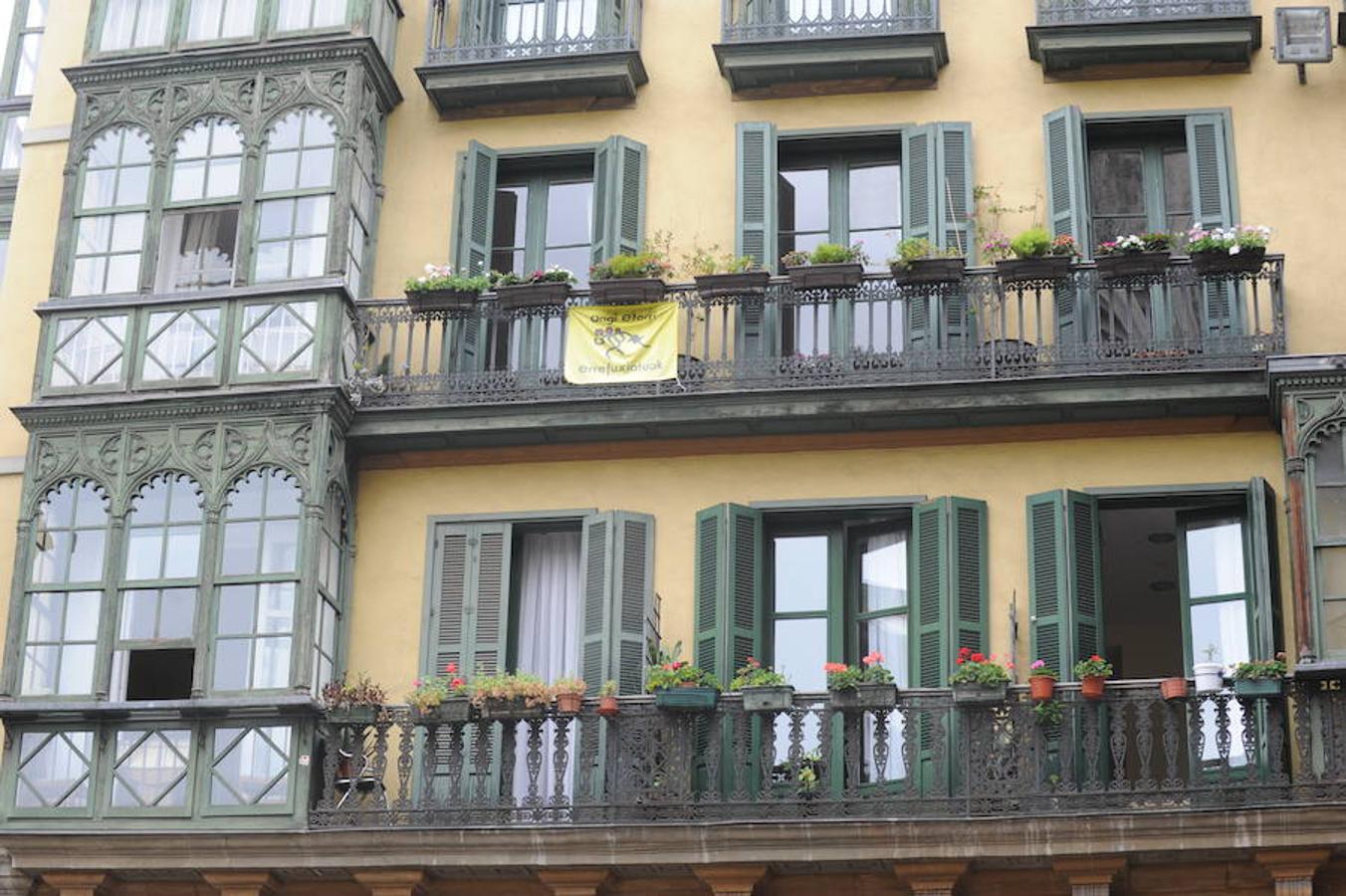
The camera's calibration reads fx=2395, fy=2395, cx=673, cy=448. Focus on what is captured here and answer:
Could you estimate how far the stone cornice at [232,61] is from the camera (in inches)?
825

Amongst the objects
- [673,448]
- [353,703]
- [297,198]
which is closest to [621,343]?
[673,448]

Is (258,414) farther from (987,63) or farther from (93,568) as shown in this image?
(987,63)

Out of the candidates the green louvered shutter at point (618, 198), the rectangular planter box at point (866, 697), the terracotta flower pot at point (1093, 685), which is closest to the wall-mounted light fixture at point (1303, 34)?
the green louvered shutter at point (618, 198)

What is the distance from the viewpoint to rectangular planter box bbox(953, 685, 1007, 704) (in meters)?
17.9

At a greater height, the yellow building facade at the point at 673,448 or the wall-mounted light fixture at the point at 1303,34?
the wall-mounted light fixture at the point at 1303,34

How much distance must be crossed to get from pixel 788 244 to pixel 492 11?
11.8 feet

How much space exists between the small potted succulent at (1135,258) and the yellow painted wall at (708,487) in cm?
135

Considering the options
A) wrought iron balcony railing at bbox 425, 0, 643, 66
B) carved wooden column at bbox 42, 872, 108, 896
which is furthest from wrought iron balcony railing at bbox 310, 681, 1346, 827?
wrought iron balcony railing at bbox 425, 0, 643, 66

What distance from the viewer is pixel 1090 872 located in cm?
1738

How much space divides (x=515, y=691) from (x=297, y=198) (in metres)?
4.93

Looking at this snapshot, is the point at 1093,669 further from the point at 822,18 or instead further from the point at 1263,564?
the point at 822,18

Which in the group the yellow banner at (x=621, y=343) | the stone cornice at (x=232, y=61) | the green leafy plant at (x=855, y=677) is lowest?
the green leafy plant at (x=855, y=677)

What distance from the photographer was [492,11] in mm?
22016

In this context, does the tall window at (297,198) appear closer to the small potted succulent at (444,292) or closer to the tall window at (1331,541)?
the small potted succulent at (444,292)
